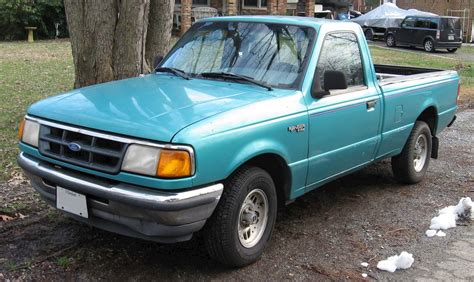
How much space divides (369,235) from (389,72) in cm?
348

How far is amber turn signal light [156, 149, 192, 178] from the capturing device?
3.35 m

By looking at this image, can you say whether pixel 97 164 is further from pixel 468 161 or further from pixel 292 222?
pixel 468 161

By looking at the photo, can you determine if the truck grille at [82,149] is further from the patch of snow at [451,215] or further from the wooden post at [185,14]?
the wooden post at [185,14]

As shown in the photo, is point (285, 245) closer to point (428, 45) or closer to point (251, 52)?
point (251, 52)

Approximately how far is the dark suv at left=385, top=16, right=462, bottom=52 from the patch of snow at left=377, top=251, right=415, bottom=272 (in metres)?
25.1

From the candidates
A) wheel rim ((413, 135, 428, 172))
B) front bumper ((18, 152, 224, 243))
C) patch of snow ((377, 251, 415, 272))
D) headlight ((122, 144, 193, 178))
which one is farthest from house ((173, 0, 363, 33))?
headlight ((122, 144, 193, 178))

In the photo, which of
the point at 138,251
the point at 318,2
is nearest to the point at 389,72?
the point at 138,251

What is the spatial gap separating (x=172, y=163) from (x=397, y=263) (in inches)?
77.7

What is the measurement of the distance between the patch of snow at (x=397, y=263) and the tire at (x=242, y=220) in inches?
34.9

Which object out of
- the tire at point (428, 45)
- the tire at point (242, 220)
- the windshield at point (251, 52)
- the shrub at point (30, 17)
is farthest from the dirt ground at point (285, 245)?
the tire at point (428, 45)

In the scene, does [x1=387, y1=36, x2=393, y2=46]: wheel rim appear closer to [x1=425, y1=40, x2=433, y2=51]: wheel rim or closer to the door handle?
[x1=425, y1=40, x2=433, y2=51]: wheel rim

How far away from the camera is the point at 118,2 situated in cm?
623

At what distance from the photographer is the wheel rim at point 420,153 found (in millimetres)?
6359

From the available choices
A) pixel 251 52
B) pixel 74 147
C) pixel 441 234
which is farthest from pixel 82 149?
pixel 441 234
